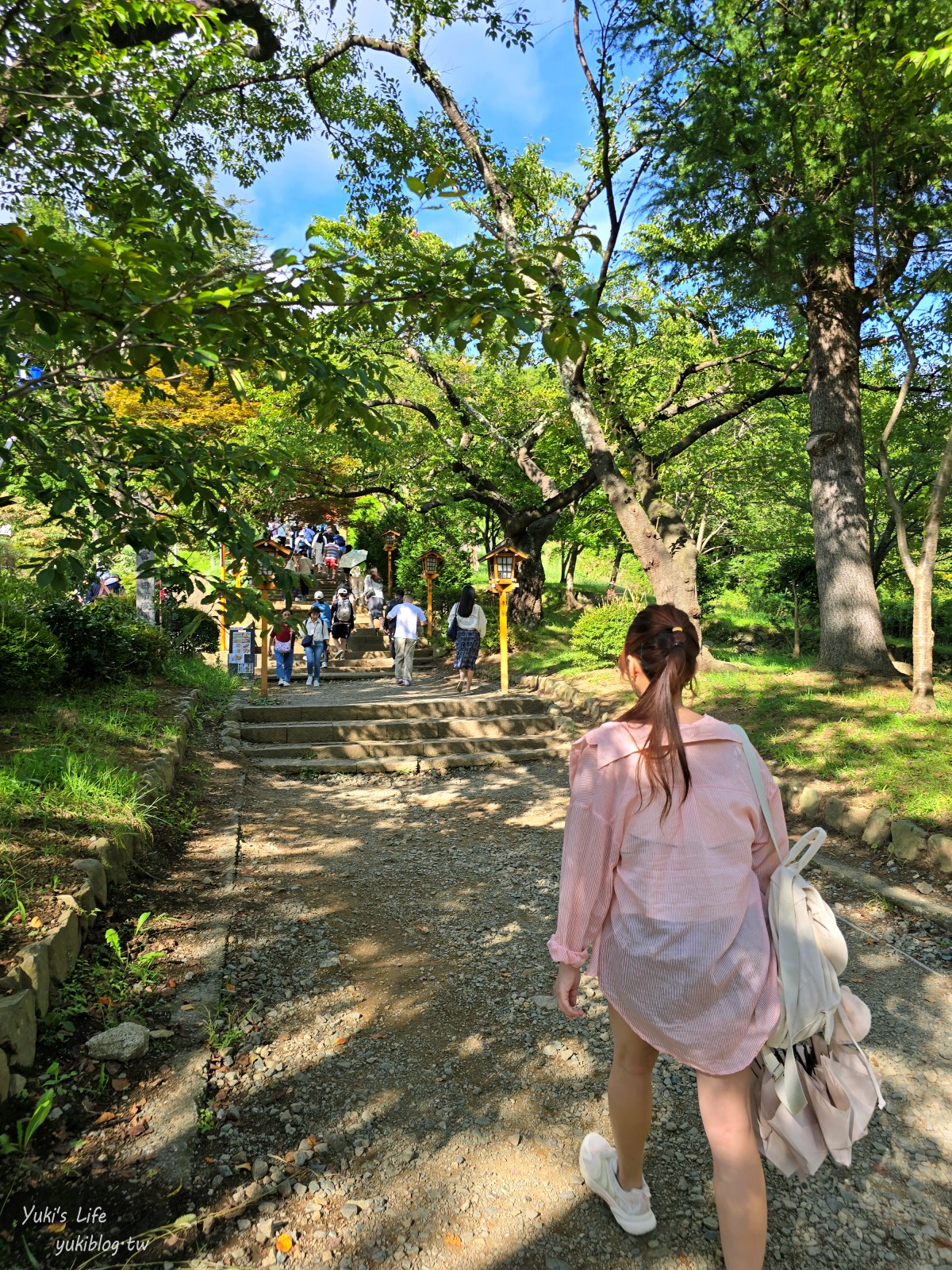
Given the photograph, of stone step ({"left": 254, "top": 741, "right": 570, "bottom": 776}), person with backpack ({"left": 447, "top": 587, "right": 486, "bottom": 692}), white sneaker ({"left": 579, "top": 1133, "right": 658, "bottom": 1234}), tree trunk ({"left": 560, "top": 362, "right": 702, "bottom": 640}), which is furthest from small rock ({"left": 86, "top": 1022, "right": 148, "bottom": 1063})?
person with backpack ({"left": 447, "top": 587, "right": 486, "bottom": 692})

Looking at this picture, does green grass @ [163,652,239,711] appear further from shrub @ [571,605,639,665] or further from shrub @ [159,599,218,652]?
shrub @ [571,605,639,665]

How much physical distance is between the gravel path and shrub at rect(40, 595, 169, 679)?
3.99 metres

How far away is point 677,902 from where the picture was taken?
5.79 ft

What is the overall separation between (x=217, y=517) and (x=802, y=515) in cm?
1833

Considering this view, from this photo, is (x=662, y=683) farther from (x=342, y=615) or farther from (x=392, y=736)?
(x=342, y=615)

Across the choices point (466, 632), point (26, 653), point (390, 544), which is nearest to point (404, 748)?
point (466, 632)

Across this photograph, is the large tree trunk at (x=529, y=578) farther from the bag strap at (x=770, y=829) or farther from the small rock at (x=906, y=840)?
the bag strap at (x=770, y=829)

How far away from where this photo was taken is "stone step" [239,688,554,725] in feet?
31.2

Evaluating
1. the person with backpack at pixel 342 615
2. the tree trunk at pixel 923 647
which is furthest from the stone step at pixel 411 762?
the person with backpack at pixel 342 615

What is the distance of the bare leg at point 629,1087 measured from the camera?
6.35 feet

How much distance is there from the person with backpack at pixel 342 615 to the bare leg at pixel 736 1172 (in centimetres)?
1613

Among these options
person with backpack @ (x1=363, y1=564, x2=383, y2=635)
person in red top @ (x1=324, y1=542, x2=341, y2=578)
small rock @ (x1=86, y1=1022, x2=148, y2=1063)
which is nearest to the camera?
small rock @ (x1=86, y1=1022, x2=148, y2=1063)

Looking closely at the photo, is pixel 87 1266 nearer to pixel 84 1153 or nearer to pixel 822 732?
pixel 84 1153

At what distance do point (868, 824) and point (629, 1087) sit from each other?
154 inches
